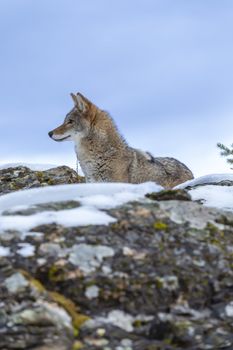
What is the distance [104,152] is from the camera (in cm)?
1379

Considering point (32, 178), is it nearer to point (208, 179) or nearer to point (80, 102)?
point (80, 102)

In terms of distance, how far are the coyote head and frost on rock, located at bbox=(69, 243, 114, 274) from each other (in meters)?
8.46

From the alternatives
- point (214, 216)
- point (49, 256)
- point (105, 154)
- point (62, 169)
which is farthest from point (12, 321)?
point (62, 169)

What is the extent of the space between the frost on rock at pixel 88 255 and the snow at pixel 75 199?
33 centimetres

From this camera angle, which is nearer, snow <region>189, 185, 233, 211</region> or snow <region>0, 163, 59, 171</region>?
snow <region>189, 185, 233, 211</region>

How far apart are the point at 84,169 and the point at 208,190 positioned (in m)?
3.62

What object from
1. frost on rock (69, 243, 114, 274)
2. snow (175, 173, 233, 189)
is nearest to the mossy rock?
frost on rock (69, 243, 114, 274)

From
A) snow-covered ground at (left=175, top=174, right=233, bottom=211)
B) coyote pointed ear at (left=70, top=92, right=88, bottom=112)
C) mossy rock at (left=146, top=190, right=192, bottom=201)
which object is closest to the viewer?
mossy rock at (left=146, top=190, right=192, bottom=201)

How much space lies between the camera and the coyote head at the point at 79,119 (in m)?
13.9

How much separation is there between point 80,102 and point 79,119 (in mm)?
374

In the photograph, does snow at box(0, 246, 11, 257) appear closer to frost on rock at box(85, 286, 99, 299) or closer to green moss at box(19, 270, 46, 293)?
green moss at box(19, 270, 46, 293)

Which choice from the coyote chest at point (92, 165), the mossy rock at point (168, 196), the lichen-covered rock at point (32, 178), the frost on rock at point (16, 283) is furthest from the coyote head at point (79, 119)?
the frost on rock at point (16, 283)

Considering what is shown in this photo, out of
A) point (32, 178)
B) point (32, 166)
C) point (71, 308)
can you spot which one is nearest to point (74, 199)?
point (71, 308)

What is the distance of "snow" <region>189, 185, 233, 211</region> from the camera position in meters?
10.1
